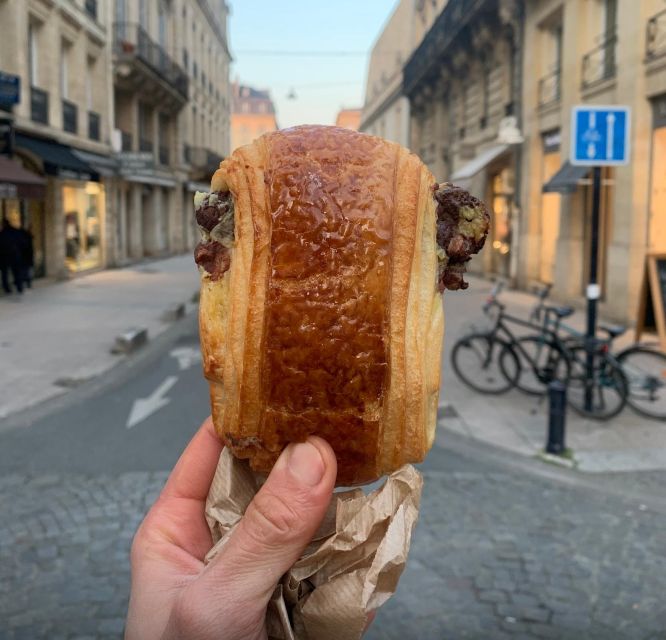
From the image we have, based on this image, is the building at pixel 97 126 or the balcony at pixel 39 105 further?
the balcony at pixel 39 105

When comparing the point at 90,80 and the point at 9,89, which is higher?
the point at 90,80

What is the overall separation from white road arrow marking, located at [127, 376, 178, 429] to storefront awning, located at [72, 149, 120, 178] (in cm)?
1591

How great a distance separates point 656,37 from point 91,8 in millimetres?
18946

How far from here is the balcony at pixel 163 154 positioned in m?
34.4

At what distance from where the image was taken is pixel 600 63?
14.9 meters

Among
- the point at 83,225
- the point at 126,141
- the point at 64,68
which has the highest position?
the point at 64,68

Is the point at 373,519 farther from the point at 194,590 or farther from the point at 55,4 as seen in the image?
the point at 55,4

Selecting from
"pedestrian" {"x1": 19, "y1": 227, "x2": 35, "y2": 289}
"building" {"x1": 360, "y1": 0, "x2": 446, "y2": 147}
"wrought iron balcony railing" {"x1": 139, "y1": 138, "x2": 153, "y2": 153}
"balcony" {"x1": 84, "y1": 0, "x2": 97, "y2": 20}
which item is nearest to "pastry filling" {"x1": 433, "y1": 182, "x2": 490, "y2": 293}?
"pedestrian" {"x1": 19, "y1": 227, "x2": 35, "y2": 289}

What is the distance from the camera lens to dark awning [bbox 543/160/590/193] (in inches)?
580

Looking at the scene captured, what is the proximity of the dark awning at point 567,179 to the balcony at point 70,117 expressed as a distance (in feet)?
49.5

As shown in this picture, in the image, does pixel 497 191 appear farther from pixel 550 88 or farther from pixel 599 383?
pixel 599 383

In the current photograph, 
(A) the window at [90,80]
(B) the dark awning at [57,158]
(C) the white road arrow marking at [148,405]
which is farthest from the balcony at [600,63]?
(A) the window at [90,80]

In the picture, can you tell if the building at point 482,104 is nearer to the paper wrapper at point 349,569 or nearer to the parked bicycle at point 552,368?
the parked bicycle at point 552,368

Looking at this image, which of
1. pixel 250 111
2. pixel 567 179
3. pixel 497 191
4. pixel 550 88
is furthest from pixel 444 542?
pixel 250 111
